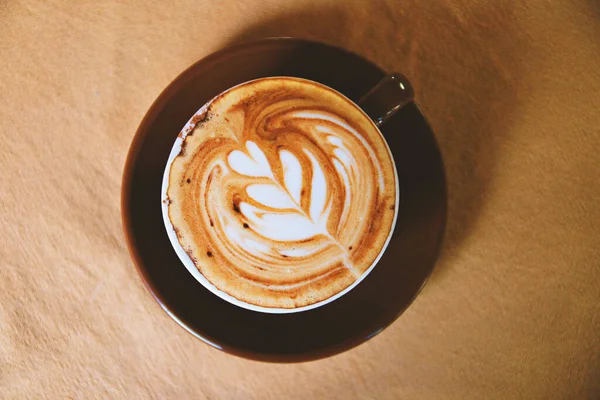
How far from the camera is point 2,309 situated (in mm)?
768

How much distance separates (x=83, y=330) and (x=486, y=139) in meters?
0.77

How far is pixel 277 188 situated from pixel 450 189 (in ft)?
1.06

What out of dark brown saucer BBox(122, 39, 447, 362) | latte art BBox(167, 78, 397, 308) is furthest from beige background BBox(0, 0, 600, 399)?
latte art BBox(167, 78, 397, 308)

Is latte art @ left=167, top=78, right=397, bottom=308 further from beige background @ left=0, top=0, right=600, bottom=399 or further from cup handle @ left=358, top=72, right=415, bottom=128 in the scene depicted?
beige background @ left=0, top=0, right=600, bottom=399

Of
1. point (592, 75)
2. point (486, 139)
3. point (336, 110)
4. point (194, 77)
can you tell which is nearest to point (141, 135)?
point (194, 77)

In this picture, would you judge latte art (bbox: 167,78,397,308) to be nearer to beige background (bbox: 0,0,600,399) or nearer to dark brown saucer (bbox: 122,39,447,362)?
dark brown saucer (bbox: 122,39,447,362)

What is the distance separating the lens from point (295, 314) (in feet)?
2.31

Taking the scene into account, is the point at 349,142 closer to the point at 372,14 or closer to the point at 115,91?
the point at 372,14

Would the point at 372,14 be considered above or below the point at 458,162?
above

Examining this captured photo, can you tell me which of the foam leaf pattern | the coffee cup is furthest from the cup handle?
the foam leaf pattern

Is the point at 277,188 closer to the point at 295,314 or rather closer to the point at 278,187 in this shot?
the point at 278,187

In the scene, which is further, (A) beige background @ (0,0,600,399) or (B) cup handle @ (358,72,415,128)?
(A) beige background @ (0,0,600,399)

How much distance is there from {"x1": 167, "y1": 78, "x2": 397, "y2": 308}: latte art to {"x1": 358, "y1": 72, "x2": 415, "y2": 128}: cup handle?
0.03 m

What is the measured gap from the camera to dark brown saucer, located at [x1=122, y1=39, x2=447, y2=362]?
2.17ft
